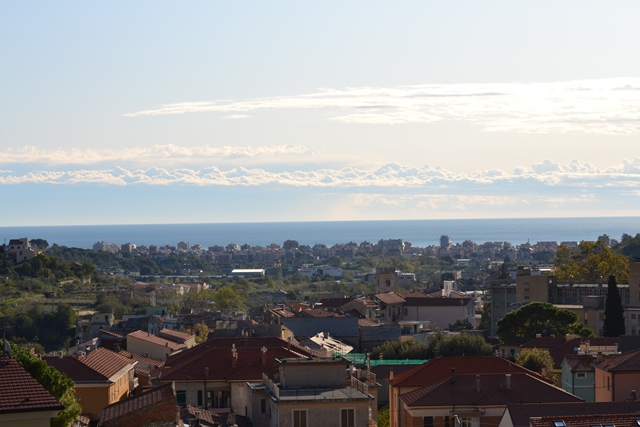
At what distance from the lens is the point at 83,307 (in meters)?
96.0

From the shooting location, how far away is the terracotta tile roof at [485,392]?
28391mm

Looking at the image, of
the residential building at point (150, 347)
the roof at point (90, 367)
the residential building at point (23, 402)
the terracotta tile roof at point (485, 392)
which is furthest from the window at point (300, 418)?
the residential building at point (150, 347)

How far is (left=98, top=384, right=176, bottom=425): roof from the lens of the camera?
21234 millimetres

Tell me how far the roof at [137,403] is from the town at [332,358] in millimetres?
69

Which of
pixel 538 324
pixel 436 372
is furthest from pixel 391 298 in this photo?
pixel 436 372

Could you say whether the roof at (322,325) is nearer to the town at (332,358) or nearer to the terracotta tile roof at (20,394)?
the town at (332,358)

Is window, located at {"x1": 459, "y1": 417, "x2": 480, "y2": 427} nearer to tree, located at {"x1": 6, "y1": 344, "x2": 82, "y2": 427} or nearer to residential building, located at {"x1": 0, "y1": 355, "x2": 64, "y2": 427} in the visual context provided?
tree, located at {"x1": 6, "y1": 344, "x2": 82, "y2": 427}

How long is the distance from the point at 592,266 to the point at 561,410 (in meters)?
75.3

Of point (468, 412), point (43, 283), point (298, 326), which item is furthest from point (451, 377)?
point (43, 283)

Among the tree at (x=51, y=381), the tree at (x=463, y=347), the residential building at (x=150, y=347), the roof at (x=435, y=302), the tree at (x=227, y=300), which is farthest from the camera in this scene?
the tree at (x=227, y=300)

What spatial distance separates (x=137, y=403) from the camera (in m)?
22.2

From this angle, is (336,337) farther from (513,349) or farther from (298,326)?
(513,349)

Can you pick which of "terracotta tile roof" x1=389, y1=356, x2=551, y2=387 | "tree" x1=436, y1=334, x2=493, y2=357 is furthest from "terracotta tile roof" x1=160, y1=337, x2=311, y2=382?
"tree" x1=436, y1=334, x2=493, y2=357

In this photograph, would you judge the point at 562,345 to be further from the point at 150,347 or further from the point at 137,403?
the point at 137,403
